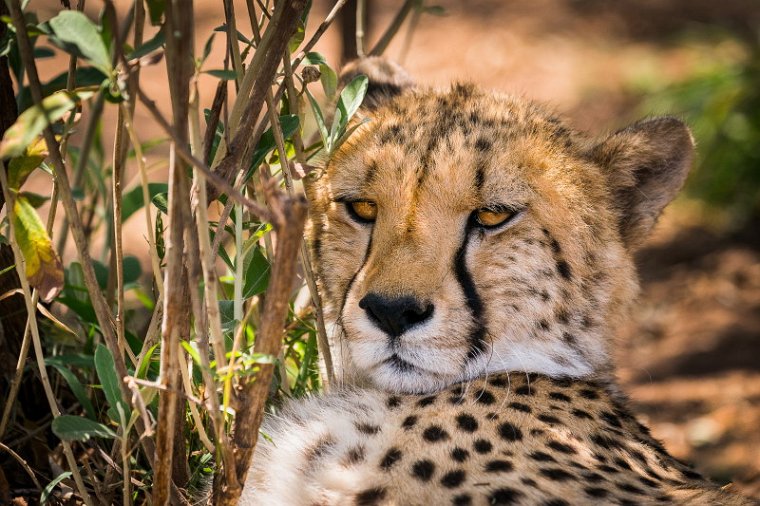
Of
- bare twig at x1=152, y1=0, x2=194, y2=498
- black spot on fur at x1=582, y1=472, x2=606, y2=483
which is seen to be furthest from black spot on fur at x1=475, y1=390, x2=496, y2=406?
bare twig at x1=152, y1=0, x2=194, y2=498

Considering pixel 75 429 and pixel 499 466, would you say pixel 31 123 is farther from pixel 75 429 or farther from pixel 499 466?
pixel 499 466

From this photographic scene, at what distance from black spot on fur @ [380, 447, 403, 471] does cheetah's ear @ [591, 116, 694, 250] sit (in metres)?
0.78

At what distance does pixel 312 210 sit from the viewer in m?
2.09

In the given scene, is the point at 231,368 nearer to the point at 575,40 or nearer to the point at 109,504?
the point at 109,504

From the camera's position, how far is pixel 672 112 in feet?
14.3

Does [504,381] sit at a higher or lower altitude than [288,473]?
higher

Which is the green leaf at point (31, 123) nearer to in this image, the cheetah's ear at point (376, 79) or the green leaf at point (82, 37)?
the green leaf at point (82, 37)

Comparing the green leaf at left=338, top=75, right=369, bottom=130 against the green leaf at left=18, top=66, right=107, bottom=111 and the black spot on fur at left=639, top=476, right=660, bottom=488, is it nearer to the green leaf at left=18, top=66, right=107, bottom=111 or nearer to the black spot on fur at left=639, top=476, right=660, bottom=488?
→ the green leaf at left=18, top=66, right=107, bottom=111

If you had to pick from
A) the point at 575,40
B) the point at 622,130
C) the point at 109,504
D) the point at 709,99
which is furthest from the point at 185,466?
the point at 575,40

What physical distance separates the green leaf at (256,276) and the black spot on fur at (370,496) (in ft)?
1.42

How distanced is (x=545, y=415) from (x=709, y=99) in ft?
11.3

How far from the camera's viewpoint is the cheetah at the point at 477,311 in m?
1.64

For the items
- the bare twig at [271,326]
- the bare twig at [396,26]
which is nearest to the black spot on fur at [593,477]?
the bare twig at [271,326]

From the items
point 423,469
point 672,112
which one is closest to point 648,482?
point 423,469
